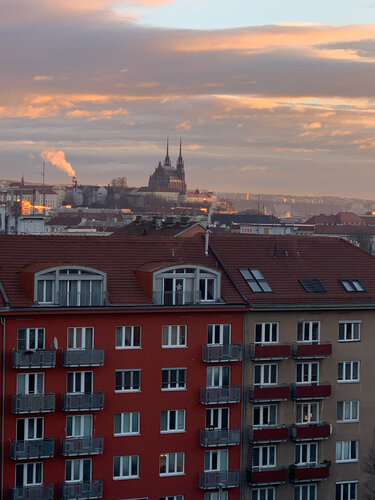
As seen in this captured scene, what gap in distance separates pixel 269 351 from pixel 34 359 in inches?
334

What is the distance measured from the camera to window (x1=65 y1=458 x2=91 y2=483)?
120 feet

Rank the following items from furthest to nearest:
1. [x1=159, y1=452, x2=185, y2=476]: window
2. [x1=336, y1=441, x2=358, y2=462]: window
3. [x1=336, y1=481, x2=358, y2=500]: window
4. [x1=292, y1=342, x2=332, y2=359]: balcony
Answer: [x1=336, y1=481, x2=358, y2=500]: window < [x1=336, y1=441, x2=358, y2=462]: window < [x1=292, y1=342, x2=332, y2=359]: balcony < [x1=159, y1=452, x2=185, y2=476]: window

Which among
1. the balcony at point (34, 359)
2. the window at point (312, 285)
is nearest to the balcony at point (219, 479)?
the balcony at point (34, 359)

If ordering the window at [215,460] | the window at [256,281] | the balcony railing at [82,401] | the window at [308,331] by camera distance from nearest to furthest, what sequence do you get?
the balcony railing at [82,401], the window at [215,460], the window at [308,331], the window at [256,281]

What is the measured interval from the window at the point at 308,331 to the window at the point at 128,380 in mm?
6335

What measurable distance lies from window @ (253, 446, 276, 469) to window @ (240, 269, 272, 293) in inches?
218

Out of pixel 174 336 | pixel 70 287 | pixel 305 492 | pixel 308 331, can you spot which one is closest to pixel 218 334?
pixel 174 336

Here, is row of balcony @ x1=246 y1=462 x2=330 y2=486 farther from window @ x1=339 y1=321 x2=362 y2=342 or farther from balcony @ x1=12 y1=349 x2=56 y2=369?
balcony @ x1=12 y1=349 x2=56 y2=369

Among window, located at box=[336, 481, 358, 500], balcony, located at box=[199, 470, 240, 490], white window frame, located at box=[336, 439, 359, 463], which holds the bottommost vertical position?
window, located at box=[336, 481, 358, 500]

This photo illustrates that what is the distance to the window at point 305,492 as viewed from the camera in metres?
40.1

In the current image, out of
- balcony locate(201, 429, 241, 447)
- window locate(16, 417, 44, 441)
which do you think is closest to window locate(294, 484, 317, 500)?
balcony locate(201, 429, 241, 447)

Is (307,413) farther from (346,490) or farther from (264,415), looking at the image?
(346,490)

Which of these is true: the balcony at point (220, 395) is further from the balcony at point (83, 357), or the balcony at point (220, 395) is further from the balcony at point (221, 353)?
the balcony at point (83, 357)

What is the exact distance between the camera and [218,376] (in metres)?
39.0
